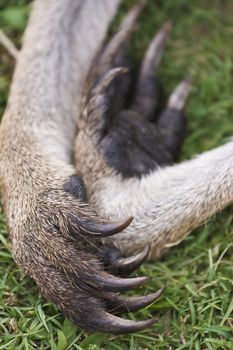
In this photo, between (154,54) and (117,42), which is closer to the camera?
(117,42)

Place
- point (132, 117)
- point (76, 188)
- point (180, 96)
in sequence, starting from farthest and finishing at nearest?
1. point (180, 96)
2. point (132, 117)
3. point (76, 188)

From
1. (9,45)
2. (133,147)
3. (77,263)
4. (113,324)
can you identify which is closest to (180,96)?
(133,147)

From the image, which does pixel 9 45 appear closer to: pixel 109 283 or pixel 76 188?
pixel 76 188

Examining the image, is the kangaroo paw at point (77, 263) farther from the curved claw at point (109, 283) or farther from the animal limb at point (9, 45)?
the animal limb at point (9, 45)

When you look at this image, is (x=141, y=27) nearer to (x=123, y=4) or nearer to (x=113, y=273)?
(x=123, y=4)

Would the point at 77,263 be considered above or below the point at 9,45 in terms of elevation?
below

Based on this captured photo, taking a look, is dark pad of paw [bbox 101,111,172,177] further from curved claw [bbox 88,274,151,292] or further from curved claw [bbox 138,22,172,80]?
curved claw [bbox 88,274,151,292]

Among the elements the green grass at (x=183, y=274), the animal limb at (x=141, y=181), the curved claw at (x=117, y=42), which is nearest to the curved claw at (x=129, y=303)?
the green grass at (x=183, y=274)
